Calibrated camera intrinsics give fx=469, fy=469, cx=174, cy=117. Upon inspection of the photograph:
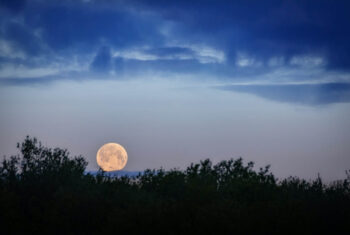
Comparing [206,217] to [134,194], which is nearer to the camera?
[206,217]

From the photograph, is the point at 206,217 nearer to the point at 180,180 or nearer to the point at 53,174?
the point at 180,180

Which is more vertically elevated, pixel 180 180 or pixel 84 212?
pixel 180 180

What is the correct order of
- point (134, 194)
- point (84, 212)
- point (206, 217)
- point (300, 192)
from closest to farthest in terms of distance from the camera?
point (206, 217)
point (84, 212)
point (134, 194)
point (300, 192)

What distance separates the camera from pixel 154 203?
15055 millimetres

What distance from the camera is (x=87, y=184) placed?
60.0ft

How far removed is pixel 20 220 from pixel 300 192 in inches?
441

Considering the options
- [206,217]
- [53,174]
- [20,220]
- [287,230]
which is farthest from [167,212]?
[53,174]

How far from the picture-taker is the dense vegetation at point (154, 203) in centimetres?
1362

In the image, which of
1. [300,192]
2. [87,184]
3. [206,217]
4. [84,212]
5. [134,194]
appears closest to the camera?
[206,217]

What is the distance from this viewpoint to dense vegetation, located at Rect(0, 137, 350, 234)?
44.7 ft

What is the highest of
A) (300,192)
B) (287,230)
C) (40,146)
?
(40,146)

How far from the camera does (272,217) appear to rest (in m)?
14.1

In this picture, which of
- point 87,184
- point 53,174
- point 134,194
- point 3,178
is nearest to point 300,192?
point 134,194

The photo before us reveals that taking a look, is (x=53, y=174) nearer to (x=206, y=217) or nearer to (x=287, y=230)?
(x=206, y=217)
